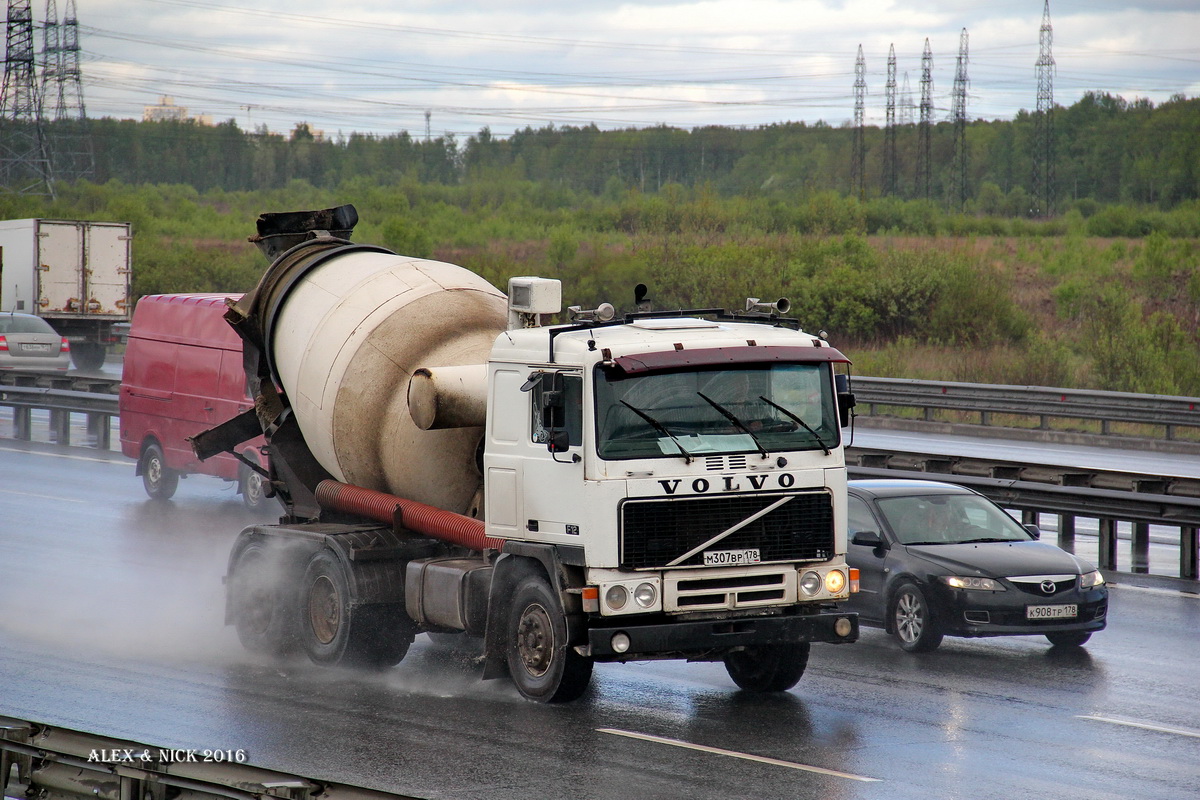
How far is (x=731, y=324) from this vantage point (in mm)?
10273

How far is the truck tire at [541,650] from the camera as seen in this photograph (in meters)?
9.36

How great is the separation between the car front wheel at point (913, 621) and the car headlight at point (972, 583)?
0.27m

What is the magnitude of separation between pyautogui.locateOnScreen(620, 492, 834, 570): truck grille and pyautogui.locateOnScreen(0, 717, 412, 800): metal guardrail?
3394 mm

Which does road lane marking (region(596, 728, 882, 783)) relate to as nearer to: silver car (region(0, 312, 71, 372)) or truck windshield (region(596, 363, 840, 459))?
truck windshield (region(596, 363, 840, 459))

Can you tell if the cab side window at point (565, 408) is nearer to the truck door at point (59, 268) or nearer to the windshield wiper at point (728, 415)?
the windshield wiper at point (728, 415)

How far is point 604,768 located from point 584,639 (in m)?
1.21

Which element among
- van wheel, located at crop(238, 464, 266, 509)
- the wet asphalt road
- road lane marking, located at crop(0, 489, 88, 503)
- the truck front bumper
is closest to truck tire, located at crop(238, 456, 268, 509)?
van wheel, located at crop(238, 464, 266, 509)

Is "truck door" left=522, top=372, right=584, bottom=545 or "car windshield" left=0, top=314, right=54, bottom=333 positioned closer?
"truck door" left=522, top=372, right=584, bottom=545

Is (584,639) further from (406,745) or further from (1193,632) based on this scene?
(1193,632)

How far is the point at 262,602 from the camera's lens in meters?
11.9

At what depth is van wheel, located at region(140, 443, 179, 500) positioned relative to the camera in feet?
68.9

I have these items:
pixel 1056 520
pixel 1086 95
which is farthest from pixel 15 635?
pixel 1086 95

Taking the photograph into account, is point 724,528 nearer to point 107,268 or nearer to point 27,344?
point 27,344

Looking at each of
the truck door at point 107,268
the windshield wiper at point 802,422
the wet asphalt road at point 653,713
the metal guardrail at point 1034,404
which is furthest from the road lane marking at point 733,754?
the truck door at point 107,268
